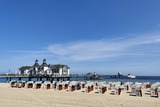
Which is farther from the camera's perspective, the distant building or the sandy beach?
the distant building

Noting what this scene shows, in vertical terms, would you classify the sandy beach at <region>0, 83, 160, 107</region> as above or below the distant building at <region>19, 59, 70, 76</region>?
below

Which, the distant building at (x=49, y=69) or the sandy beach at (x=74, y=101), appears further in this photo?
the distant building at (x=49, y=69)

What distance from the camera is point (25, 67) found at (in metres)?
93.3

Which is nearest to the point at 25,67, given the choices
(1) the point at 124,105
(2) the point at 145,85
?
(2) the point at 145,85

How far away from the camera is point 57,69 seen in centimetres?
8456

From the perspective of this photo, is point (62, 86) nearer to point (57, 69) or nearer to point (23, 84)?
point (23, 84)

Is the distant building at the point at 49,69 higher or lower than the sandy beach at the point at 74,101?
higher

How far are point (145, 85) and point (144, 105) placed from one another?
50.9ft

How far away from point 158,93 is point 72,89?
27.7 ft

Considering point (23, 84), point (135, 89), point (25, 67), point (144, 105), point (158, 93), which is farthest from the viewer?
point (25, 67)

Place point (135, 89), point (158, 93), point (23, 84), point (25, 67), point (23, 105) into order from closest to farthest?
point (23, 105), point (158, 93), point (135, 89), point (23, 84), point (25, 67)

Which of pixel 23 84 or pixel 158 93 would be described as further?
pixel 23 84

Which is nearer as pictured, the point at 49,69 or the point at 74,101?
the point at 74,101

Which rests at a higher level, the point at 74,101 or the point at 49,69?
the point at 49,69
